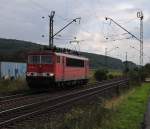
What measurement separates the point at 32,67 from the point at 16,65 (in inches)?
992

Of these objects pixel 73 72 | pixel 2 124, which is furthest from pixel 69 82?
pixel 2 124

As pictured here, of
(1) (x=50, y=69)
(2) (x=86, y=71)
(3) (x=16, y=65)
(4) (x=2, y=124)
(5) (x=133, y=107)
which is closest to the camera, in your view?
(4) (x=2, y=124)

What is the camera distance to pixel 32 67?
3791 centimetres

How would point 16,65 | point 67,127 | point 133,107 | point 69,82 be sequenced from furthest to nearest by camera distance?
point 16,65, point 69,82, point 133,107, point 67,127

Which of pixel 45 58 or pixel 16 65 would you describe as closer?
pixel 45 58

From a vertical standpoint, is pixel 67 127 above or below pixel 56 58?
below

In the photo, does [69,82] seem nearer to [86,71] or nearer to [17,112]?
[86,71]

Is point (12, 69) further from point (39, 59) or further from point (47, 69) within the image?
point (47, 69)

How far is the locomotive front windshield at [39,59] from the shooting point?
37.5 m

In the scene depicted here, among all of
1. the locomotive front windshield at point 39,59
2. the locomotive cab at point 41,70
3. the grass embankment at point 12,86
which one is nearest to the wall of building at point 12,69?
the grass embankment at point 12,86

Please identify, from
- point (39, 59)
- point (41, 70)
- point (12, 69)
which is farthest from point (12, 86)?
point (12, 69)

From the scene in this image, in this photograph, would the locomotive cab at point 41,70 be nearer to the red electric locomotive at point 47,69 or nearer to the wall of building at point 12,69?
the red electric locomotive at point 47,69

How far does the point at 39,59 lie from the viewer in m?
38.1

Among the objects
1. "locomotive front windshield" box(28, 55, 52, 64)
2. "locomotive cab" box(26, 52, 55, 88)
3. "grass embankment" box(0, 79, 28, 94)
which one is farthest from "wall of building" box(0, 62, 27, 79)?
"locomotive cab" box(26, 52, 55, 88)
